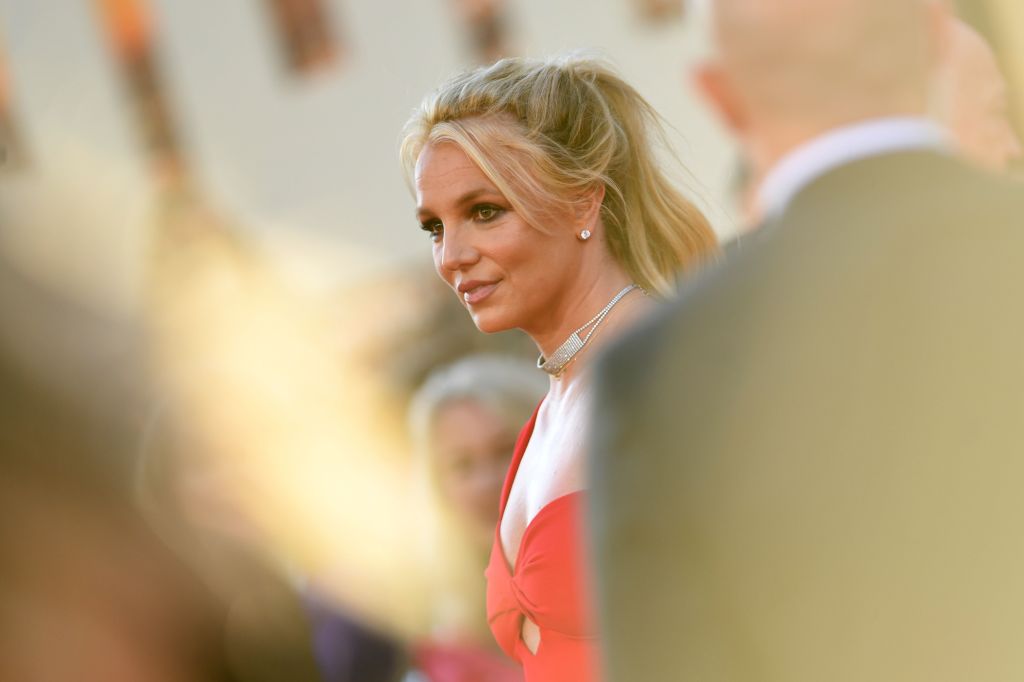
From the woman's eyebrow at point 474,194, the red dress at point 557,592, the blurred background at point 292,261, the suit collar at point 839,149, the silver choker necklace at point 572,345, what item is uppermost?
the suit collar at point 839,149

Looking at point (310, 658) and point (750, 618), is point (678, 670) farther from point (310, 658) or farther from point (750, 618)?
point (310, 658)

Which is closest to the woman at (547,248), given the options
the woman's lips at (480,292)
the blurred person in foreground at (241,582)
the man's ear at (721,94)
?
the woman's lips at (480,292)

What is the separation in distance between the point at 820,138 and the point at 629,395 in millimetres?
281

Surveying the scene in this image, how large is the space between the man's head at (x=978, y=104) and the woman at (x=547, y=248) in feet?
1.55

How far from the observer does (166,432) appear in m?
3.02

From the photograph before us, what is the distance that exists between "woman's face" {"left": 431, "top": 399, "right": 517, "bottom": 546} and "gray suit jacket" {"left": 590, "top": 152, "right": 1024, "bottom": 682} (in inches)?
86.0

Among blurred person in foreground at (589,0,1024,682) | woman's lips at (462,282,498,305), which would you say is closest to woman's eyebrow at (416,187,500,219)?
woman's lips at (462,282,498,305)

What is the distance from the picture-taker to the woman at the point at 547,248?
5.80ft

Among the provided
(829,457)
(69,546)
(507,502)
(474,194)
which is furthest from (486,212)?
(829,457)

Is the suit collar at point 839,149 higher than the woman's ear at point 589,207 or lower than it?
higher

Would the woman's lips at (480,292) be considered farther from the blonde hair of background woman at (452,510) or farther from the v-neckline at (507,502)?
the blonde hair of background woman at (452,510)

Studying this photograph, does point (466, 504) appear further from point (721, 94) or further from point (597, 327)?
point (721, 94)

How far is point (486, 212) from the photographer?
1858 mm

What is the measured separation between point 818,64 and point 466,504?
7.40 ft
